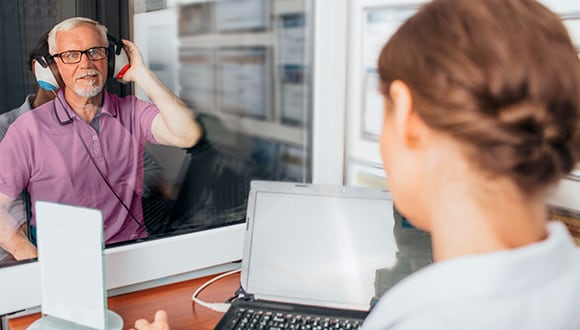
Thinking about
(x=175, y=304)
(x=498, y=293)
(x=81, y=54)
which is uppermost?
(x=81, y=54)

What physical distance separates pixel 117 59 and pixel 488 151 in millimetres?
672

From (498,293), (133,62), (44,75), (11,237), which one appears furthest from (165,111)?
(498,293)

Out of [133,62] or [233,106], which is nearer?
[133,62]

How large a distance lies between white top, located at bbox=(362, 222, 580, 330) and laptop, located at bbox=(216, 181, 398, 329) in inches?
17.5

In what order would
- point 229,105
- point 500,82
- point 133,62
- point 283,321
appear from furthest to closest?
point 229,105, point 133,62, point 283,321, point 500,82

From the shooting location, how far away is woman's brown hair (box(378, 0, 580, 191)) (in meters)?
0.47

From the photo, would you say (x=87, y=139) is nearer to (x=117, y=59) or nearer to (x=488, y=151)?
(x=117, y=59)

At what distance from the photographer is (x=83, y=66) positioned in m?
0.91

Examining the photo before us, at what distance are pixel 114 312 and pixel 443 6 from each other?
0.72 meters

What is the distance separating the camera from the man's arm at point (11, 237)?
88cm

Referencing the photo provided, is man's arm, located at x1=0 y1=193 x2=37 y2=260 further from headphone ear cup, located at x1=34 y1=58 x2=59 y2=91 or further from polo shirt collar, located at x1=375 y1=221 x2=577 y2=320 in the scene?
polo shirt collar, located at x1=375 y1=221 x2=577 y2=320

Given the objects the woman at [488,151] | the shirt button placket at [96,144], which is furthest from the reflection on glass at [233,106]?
the woman at [488,151]

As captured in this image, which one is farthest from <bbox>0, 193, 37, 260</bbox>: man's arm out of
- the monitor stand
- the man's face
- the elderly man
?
the man's face

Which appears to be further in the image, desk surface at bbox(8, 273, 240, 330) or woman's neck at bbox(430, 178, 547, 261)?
desk surface at bbox(8, 273, 240, 330)
